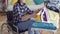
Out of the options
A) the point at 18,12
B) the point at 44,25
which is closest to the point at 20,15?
the point at 18,12

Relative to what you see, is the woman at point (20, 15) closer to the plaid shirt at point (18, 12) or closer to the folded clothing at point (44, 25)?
the plaid shirt at point (18, 12)

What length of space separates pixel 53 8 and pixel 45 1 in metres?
0.33

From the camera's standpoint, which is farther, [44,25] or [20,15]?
[20,15]

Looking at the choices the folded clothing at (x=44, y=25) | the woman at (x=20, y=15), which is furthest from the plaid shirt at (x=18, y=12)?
the folded clothing at (x=44, y=25)

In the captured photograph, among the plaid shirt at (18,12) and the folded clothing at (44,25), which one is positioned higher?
the plaid shirt at (18,12)

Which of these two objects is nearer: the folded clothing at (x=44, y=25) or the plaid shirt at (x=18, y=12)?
the folded clothing at (x=44, y=25)

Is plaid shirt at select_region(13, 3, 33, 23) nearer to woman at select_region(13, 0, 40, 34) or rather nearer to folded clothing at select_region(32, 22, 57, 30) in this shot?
woman at select_region(13, 0, 40, 34)

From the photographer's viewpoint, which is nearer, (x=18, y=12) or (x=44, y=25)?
(x=44, y=25)

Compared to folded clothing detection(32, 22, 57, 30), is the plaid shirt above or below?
above

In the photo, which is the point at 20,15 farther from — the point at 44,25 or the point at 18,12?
the point at 44,25

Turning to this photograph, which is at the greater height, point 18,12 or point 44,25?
→ point 18,12

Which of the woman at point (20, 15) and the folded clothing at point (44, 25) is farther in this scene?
the woman at point (20, 15)

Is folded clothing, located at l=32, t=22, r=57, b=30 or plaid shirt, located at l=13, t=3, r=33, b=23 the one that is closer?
folded clothing, located at l=32, t=22, r=57, b=30

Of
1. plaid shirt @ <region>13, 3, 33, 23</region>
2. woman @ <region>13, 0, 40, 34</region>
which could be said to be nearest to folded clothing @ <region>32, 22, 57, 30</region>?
woman @ <region>13, 0, 40, 34</region>
